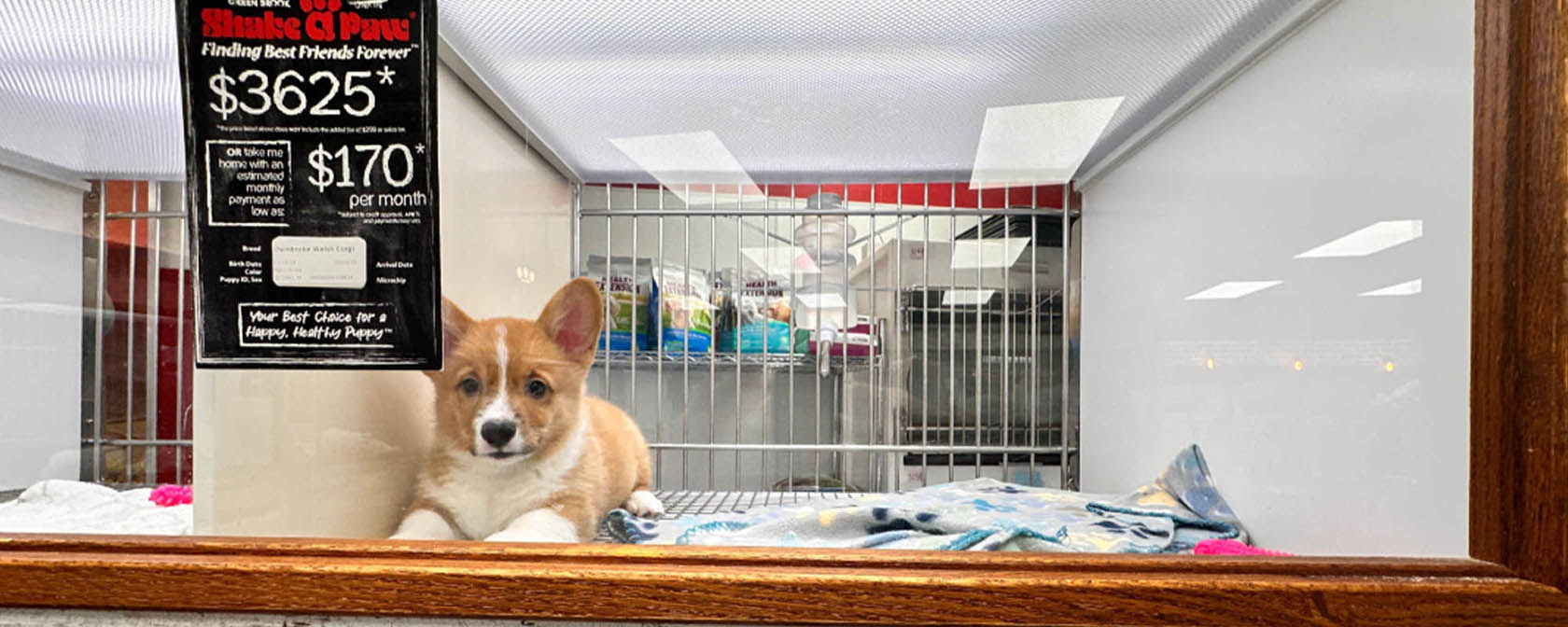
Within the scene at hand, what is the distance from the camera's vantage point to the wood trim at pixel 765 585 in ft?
1.66

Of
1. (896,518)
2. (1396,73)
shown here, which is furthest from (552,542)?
(1396,73)

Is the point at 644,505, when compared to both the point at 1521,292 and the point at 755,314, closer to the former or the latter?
the point at 755,314

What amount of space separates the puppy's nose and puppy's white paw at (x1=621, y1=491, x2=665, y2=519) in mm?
115

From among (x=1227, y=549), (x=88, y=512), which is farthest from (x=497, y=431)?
(x=1227, y=549)

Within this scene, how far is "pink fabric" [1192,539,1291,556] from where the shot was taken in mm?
568

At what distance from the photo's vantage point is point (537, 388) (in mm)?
611

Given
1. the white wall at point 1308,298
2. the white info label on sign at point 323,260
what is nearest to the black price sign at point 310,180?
the white info label on sign at point 323,260

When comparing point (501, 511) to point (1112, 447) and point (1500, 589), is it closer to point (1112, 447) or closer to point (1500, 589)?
point (1112, 447)

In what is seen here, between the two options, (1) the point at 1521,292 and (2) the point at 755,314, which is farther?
(2) the point at 755,314

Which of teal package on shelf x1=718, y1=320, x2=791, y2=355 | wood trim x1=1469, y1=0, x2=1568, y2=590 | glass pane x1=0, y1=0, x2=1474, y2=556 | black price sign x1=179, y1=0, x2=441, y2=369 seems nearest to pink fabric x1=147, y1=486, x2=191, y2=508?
glass pane x1=0, y1=0, x2=1474, y2=556

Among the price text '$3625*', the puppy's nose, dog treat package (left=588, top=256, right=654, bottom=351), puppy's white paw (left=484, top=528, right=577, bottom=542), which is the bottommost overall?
puppy's white paw (left=484, top=528, right=577, bottom=542)

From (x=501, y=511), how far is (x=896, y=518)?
0.33m

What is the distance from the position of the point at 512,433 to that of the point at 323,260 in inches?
7.8

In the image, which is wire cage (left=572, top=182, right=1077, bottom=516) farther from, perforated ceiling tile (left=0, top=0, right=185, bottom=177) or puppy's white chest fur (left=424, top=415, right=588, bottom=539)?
perforated ceiling tile (left=0, top=0, right=185, bottom=177)
